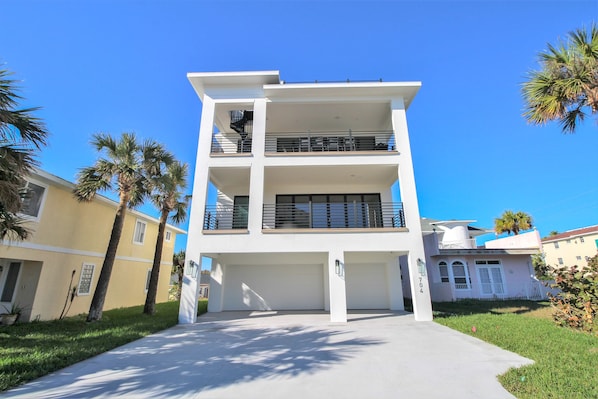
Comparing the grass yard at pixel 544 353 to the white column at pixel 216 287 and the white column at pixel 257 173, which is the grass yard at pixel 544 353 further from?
the white column at pixel 216 287

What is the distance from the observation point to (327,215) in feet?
45.3

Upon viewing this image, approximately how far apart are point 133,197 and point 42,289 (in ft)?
17.8

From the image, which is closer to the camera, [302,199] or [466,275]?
[302,199]

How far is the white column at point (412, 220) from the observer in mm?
10320

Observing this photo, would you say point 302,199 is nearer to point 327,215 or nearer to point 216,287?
point 327,215

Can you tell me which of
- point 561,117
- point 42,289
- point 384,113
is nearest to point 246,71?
point 384,113

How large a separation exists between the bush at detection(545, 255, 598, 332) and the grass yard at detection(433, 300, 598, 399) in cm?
57

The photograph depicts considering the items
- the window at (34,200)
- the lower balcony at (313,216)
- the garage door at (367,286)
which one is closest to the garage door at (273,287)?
the garage door at (367,286)

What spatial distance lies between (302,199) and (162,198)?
290 inches

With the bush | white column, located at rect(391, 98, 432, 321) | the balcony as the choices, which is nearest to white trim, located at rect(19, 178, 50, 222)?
the balcony

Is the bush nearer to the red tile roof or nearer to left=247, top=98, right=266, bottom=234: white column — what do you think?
left=247, top=98, right=266, bottom=234: white column

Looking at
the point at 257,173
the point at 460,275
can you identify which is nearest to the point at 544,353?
the point at 257,173

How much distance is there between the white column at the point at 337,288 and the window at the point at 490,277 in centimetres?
1311

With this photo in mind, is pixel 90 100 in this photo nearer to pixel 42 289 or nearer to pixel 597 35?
pixel 42 289
